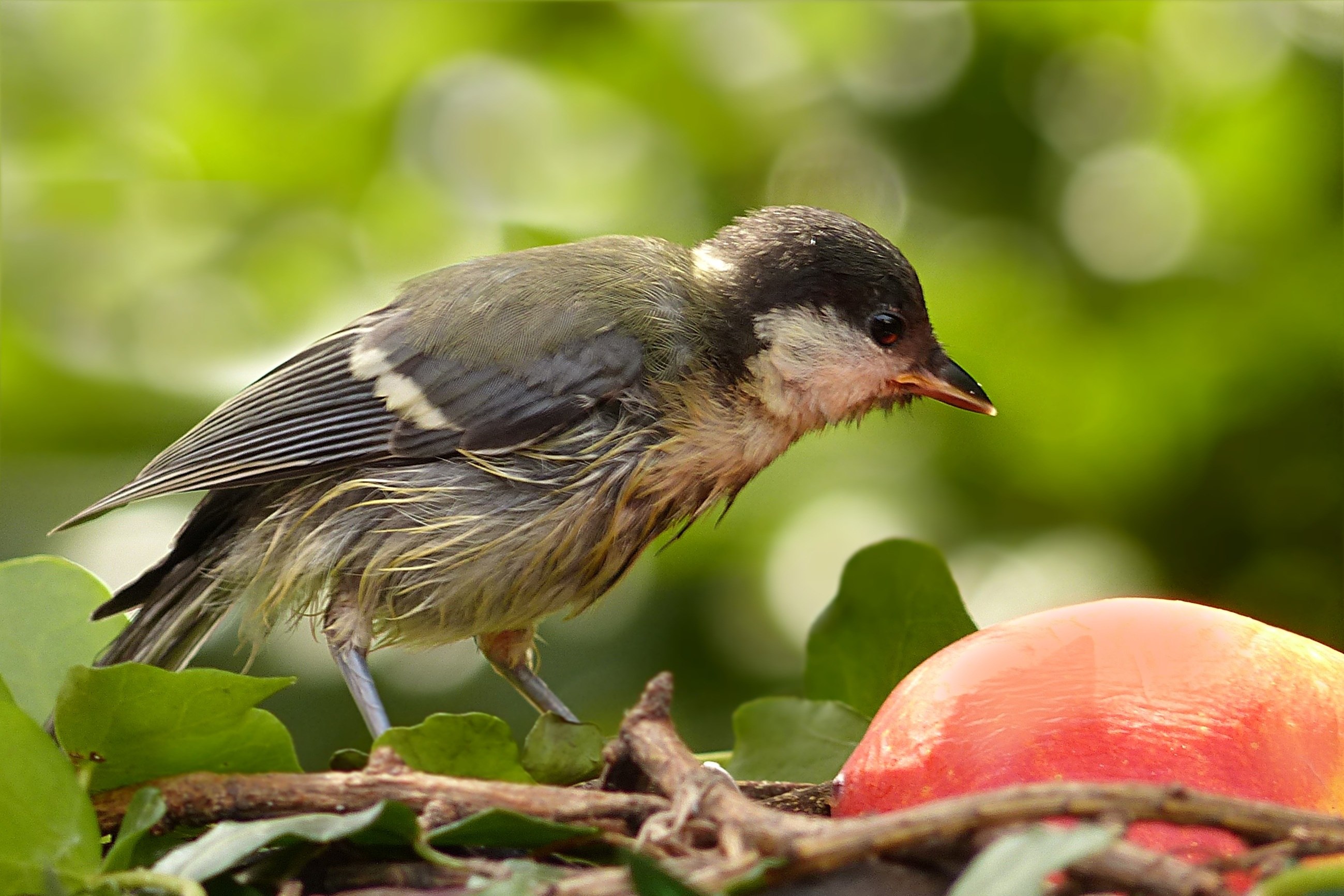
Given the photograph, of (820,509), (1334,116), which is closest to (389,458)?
(820,509)

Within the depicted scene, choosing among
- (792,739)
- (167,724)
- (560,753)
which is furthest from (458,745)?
(792,739)

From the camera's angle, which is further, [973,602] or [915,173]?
[915,173]

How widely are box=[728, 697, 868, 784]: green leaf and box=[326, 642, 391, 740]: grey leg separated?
0.52m

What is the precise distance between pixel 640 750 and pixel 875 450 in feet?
3.89

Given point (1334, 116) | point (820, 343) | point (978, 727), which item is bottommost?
point (978, 727)

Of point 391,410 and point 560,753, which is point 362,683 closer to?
point 391,410

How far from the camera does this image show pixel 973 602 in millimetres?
1885

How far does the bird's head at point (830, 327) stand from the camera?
1.70m

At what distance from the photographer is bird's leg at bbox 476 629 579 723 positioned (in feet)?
5.73

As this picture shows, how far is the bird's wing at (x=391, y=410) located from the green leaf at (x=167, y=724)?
0.68 meters

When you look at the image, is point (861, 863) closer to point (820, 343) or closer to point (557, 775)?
point (557, 775)

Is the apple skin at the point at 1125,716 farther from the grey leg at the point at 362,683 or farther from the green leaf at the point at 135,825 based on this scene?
the grey leg at the point at 362,683

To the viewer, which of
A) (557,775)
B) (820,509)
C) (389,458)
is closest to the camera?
(557,775)

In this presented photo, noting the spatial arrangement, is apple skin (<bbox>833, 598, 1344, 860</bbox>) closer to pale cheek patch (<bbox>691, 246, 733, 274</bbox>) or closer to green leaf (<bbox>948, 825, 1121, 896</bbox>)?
green leaf (<bbox>948, 825, 1121, 896</bbox>)
